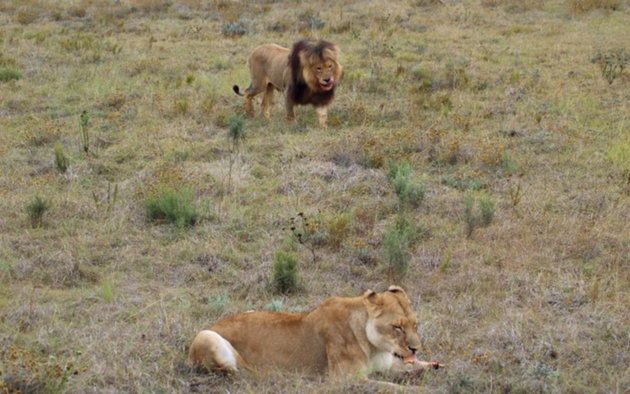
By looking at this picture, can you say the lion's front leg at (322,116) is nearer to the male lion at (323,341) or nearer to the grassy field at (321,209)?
the grassy field at (321,209)

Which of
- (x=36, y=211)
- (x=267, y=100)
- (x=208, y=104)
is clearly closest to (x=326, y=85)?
(x=267, y=100)

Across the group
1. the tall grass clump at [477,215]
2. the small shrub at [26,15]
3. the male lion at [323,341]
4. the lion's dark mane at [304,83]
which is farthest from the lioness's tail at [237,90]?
the small shrub at [26,15]

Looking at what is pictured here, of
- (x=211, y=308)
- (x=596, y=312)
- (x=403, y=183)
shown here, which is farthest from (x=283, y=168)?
(x=596, y=312)

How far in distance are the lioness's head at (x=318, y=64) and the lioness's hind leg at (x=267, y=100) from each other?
43.9 inches

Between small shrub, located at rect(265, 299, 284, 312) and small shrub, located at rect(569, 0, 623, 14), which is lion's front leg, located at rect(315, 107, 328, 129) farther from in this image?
small shrub, located at rect(569, 0, 623, 14)

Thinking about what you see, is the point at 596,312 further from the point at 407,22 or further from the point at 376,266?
the point at 407,22

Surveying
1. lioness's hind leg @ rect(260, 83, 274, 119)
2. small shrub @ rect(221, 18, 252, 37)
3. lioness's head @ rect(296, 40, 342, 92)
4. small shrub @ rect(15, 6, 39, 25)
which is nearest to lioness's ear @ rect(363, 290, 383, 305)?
lioness's head @ rect(296, 40, 342, 92)

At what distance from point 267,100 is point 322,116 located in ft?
4.68

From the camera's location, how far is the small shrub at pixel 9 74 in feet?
48.8

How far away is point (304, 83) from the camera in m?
12.4

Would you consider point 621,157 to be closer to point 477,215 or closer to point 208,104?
point 477,215

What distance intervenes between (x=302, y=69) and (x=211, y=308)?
247 inches

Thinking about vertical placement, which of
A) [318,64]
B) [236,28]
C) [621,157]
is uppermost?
[318,64]

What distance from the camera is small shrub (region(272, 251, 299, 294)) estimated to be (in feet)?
23.5
